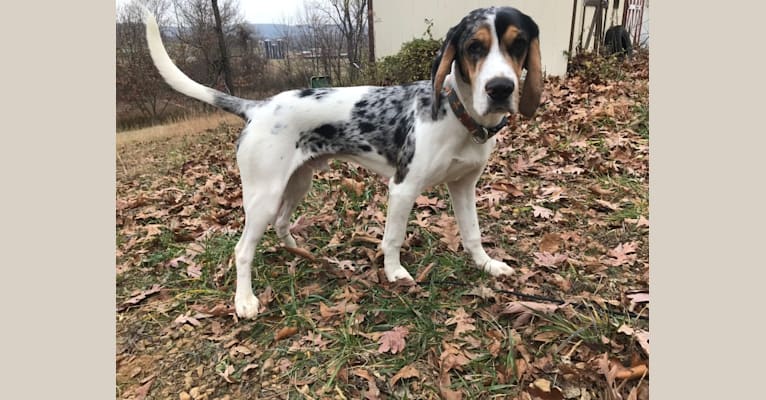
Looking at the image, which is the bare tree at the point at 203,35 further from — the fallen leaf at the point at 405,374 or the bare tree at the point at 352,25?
the fallen leaf at the point at 405,374

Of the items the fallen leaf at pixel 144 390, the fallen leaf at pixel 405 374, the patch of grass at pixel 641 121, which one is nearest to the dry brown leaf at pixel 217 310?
the fallen leaf at pixel 144 390

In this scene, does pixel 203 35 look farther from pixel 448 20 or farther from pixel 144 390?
pixel 144 390

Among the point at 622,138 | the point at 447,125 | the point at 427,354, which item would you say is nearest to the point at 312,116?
the point at 447,125

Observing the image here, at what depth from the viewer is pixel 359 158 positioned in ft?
10.8

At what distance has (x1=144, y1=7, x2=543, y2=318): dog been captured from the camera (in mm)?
2725

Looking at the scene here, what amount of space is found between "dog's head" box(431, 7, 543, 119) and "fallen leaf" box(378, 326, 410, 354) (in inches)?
52.1

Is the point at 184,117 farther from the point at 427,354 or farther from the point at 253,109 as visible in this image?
the point at 427,354

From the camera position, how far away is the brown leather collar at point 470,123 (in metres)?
2.74

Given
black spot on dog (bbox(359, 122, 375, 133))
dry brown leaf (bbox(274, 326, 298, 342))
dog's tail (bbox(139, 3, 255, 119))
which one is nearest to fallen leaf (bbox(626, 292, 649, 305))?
black spot on dog (bbox(359, 122, 375, 133))

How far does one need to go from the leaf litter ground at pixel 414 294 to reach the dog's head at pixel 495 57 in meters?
1.21

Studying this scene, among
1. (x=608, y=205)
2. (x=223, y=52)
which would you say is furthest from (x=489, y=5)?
(x=223, y=52)

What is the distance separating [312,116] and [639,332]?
2274mm

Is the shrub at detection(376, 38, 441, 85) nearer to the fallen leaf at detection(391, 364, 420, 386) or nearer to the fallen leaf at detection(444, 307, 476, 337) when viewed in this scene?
the fallen leaf at detection(444, 307, 476, 337)

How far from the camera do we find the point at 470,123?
2.76 m
